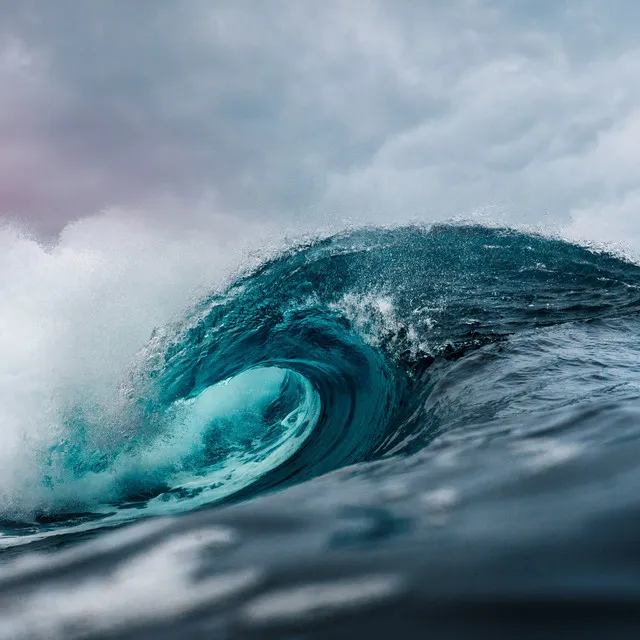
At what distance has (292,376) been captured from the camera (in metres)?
7.76

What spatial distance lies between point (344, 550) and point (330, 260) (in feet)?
21.9

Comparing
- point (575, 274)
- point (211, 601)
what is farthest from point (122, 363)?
point (575, 274)

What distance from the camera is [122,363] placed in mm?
5406

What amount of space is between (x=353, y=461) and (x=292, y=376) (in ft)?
13.6

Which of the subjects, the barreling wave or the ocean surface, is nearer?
the ocean surface

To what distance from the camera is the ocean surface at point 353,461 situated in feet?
2.93

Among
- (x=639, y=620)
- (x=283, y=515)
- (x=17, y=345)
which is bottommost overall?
(x=639, y=620)

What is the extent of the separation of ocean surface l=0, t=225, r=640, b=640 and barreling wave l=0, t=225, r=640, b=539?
0.03 metres

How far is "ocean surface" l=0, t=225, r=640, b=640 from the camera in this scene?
892mm

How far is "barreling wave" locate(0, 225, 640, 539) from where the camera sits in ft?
14.7

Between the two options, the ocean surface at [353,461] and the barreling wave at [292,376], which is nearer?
the ocean surface at [353,461]

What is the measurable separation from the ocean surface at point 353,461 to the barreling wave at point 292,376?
0.11 feet

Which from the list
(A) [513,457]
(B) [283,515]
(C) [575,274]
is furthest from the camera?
(C) [575,274]

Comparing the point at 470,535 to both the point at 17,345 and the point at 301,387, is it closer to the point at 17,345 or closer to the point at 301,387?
the point at 17,345
